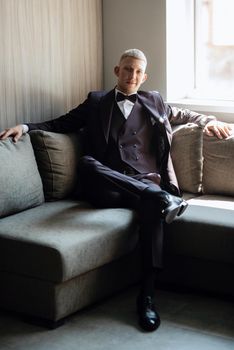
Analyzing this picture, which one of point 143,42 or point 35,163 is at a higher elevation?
point 143,42

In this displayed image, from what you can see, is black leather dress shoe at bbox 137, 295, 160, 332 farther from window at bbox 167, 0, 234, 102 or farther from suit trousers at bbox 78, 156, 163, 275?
window at bbox 167, 0, 234, 102

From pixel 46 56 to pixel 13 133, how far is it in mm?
680

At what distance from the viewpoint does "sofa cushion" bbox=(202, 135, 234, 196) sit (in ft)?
12.5

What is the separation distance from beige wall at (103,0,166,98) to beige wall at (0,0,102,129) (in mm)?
67

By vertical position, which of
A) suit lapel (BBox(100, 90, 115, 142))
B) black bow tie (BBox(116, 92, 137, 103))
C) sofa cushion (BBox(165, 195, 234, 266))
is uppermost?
black bow tie (BBox(116, 92, 137, 103))

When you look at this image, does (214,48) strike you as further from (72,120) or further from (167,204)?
(167,204)

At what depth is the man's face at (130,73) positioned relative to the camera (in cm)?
378

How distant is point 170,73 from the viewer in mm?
4445

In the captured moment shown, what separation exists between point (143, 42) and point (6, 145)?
139 centimetres

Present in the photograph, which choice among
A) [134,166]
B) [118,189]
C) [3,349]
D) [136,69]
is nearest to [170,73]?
[136,69]

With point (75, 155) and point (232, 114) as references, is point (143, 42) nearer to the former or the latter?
point (232, 114)

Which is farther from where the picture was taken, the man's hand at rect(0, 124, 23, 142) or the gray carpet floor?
the man's hand at rect(0, 124, 23, 142)

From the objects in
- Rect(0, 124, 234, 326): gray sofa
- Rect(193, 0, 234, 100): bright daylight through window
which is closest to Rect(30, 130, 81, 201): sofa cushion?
Rect(0, 124, 234, 326): gray sofa

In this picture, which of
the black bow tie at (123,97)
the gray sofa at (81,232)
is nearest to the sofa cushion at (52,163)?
the gray sofa at (81,232)
